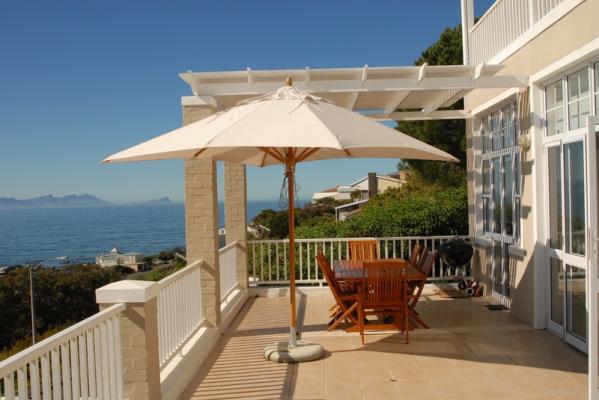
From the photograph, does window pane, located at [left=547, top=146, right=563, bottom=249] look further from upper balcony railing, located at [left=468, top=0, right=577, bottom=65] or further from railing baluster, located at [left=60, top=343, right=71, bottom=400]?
railing baluster, located at [left=60, top=343, right=71, bottom=400]

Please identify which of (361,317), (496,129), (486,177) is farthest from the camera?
(486,177)

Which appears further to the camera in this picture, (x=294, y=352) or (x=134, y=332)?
(x=294, y=352)

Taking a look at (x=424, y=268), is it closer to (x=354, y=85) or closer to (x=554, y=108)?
→ (x=554, y=108)

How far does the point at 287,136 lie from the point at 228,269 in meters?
4.55

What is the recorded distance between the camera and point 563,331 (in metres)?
5.75

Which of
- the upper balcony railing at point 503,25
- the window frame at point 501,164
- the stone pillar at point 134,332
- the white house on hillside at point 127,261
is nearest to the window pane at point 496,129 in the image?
the window frame at point 501,164

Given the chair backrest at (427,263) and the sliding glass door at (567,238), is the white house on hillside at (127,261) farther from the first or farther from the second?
the sliding glass door at (567,238)

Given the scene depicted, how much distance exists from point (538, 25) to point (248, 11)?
23551 mm

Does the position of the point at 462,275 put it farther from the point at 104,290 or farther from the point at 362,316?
the point at 104,290

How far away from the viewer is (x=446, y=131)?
694 inches

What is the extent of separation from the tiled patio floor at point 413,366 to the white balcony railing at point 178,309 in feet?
1.25

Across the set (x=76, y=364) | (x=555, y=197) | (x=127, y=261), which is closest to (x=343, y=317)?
(x=555, y=197)

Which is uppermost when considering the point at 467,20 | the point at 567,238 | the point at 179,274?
the point at 467,20

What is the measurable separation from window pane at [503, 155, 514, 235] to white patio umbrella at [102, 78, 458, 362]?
2550mm
